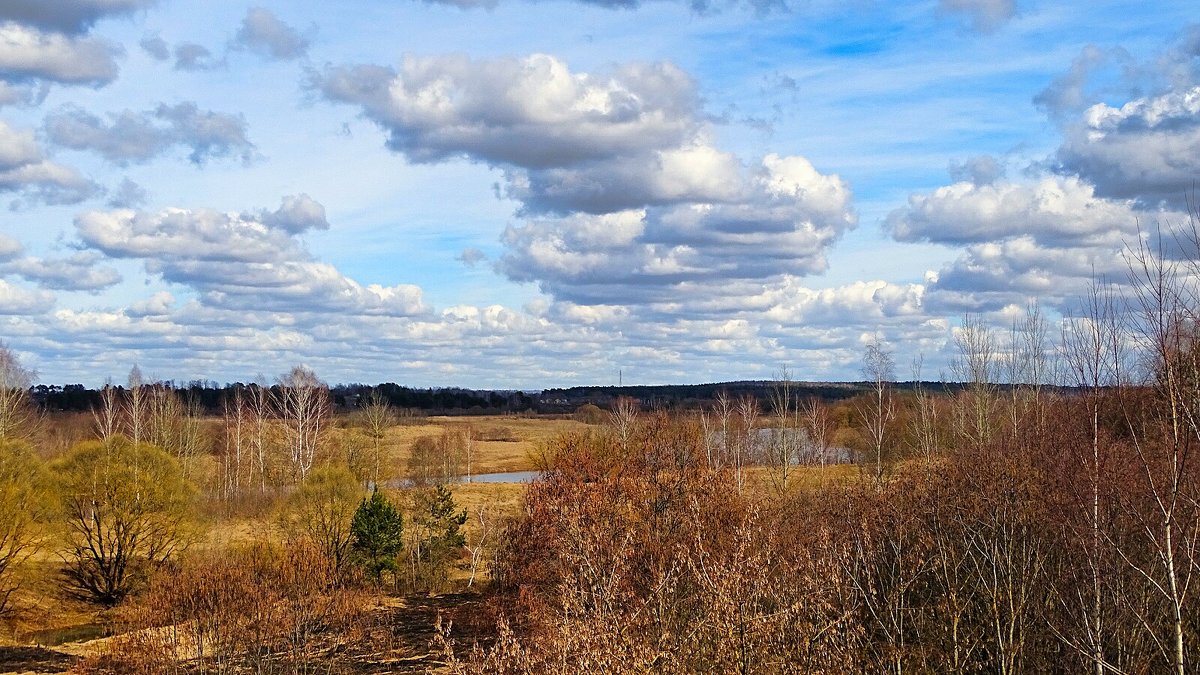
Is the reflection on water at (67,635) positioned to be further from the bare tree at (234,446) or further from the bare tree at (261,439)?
the bare tree at (234,446)

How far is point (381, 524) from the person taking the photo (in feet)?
143

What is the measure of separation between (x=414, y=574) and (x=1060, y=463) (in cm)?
3377

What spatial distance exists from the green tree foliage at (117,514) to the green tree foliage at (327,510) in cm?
498

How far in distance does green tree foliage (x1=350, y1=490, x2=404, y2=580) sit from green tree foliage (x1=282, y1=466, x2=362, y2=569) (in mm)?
2043

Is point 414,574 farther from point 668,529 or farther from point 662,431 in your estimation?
point 668,529

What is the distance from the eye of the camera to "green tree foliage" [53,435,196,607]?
144 feet

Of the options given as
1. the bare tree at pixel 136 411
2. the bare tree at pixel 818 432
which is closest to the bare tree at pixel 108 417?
the bare tree at pixel 136 411

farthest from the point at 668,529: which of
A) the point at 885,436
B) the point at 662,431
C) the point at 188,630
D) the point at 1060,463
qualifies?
the point at 885,436

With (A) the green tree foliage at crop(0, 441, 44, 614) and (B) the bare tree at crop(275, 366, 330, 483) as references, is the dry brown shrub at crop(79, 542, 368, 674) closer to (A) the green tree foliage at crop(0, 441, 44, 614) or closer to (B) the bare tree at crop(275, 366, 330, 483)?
(A) the green tree foliage at crop(0, 441, 44, 614)

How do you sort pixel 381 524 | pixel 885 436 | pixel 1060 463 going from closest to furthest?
1. pixel 1060 463
2. pixel 381 524
3. pixel 885 436

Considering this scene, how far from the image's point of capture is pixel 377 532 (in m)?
43.9

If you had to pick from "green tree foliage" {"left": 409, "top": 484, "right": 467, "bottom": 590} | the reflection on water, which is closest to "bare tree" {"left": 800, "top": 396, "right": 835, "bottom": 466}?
"green tree foliage" {"left": 409, "top": 484, "right": 467, "bottom": 590}

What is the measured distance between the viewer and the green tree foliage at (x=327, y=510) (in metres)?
45.9

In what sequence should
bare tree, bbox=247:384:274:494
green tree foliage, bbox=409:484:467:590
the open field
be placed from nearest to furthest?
1. the open field
2. green tree foliage, bbox=409:484:467:590
3. bare tree, bbox=247:384:274:494
